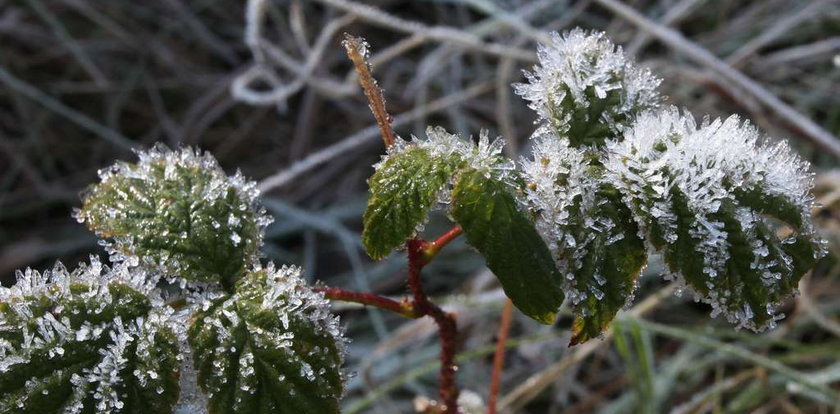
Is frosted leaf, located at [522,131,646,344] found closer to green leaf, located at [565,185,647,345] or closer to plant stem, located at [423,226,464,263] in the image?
green leaf, located at [565,185,647,345]

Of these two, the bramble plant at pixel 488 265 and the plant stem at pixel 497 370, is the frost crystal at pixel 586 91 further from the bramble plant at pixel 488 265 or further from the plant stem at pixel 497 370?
the plant stem at pixel 497 370

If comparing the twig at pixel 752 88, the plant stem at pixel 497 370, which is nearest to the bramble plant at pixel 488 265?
the plant stem at pixel 497 370

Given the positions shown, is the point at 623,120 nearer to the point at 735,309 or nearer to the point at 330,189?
the point at 735,309

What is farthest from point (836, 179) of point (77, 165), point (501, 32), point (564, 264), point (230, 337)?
point (77, 165)

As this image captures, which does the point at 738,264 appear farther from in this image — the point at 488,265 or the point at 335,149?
the point at 335,149

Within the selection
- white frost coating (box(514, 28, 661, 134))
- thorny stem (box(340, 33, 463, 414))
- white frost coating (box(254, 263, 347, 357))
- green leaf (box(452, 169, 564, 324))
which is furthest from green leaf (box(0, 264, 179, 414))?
white frost coating (box(514, 28, 661, 134))

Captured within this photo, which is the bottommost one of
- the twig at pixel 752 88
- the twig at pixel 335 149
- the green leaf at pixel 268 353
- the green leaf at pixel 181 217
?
the green leaf at pixel 268 353
